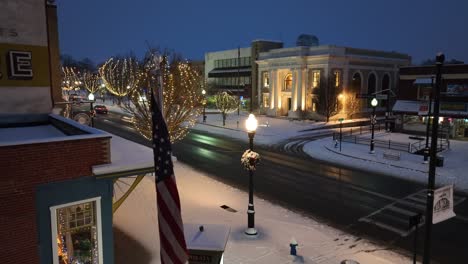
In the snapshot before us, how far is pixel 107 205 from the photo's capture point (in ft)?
28.1

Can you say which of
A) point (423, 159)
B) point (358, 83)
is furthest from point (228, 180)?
point (358, 83)

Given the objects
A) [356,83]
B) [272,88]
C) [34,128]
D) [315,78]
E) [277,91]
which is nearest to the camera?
[34,128]

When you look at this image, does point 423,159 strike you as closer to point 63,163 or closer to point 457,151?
point 457,151

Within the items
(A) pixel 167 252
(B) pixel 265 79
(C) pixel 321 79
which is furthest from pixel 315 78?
(A) pixel 167 252

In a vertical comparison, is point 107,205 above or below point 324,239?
above

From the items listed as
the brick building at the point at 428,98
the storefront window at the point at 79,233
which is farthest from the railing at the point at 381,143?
the storefront window at the point at 79,233

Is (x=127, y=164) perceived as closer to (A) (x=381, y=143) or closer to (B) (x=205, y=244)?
(B) (x=205, y=244)

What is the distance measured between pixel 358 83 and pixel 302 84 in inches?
362

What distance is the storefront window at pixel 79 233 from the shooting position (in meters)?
8.30

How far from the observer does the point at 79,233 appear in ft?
28.1

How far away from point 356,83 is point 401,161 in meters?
33.8

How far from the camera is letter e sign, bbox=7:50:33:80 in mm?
10961

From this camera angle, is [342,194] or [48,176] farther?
[342,194]

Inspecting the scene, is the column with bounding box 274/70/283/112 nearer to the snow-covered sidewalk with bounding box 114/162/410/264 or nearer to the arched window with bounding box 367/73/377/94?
the arched window with bounding box 367/73/377/94
